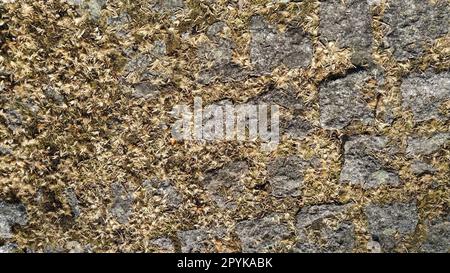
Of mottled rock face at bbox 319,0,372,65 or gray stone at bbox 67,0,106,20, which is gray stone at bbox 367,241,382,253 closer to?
mottled rock face at bbox 319,0,372,65

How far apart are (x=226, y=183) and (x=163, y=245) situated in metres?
0.62

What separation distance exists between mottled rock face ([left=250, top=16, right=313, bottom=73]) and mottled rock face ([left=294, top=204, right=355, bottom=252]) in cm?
99

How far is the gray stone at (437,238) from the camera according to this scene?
120 inches

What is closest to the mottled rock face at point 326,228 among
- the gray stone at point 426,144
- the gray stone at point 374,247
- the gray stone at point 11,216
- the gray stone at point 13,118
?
the gray stone at point 374,247

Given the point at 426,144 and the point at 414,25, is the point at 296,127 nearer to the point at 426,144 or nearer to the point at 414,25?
the point at 426,144

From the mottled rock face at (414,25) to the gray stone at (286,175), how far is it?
0.95 metres

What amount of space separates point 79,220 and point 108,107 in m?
0.80

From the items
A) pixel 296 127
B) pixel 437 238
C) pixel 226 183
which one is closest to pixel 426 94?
pixel 296 127

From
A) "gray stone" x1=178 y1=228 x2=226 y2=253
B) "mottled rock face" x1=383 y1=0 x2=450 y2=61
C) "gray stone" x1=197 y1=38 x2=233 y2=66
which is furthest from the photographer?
"gray stone" x1=178 y1=228 x2=226 y2=253

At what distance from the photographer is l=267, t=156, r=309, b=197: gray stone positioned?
3041 mm

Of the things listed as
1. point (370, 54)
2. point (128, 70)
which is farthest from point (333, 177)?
point (128, 70)

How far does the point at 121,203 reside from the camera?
308 cm

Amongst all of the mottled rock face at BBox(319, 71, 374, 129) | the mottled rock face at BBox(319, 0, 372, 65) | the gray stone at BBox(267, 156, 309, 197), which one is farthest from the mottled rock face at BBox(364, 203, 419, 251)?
the mottled rock face at BBox(319, 0, 372, 65)

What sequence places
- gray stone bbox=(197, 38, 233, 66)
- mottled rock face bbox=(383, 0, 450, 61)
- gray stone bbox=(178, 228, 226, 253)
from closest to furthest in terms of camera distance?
mottled rock face bbox=(383, 0, 450, 61) → gray stone bbox=(197, 38, 233, 66) → gray stone bbox=(178, 228, 226, 253)
